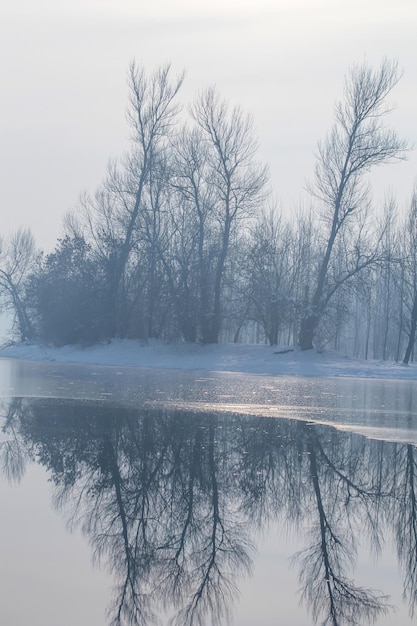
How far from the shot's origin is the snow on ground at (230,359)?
42.5m

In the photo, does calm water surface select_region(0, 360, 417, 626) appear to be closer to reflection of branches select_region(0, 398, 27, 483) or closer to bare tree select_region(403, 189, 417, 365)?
reflection of branches select_region(0, 398, 27, 483)

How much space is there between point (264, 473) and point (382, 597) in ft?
16.3

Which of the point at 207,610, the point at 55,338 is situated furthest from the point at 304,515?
the point at 55,338

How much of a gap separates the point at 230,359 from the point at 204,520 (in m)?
36.5

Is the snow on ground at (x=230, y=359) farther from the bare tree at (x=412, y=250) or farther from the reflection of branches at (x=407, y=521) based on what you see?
the reflection of branches at (x=407, y=521)

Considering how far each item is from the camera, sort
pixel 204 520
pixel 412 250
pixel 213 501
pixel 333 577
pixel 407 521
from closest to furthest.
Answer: pixel 333 577 < pixel 204 520 < pixel 407 521 < pixel 213 501 < pixel 412 250

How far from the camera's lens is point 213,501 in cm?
998

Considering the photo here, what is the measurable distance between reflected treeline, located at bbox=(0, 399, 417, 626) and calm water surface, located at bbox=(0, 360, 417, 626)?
0.08 ft

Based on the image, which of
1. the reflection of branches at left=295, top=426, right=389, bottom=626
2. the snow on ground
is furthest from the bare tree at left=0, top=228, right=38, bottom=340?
the reflection of branches at left=295, top=426, right=389, bottom=626

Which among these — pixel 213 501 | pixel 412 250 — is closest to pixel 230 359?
pixel 412 250

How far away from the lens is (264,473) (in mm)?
11953

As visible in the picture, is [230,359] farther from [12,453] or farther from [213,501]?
[213,501]

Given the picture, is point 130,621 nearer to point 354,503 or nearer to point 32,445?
point 354,503

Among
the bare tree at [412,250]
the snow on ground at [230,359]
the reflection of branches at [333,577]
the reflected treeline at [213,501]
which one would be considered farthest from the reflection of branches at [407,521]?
the bare tree at [412,250]
